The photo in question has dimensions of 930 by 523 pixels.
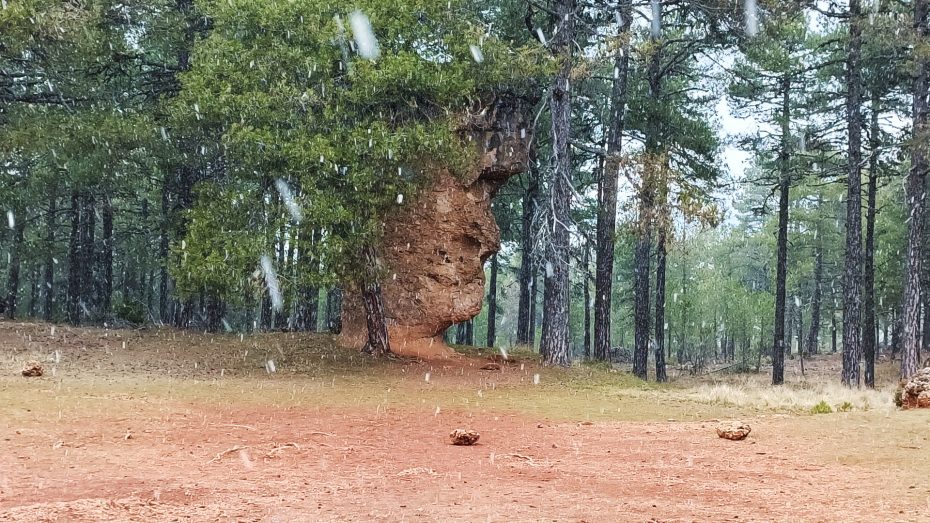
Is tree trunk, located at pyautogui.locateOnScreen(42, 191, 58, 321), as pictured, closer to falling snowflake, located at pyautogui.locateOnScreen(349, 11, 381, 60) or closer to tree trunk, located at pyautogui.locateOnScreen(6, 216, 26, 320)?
tree trunk, located at pyautogui.locateOnScreen(6, 216, 26, 320)

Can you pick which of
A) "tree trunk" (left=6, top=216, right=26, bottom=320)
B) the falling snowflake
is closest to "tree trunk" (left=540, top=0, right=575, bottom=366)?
the falling snowflake

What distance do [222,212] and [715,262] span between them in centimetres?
6132

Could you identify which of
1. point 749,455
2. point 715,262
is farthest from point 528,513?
point 715,262

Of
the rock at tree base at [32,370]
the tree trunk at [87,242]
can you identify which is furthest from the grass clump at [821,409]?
the tree trunk at [87,242]

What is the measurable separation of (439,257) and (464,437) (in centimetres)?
1195

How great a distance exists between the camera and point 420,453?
7469mm

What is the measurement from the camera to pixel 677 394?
1540cm

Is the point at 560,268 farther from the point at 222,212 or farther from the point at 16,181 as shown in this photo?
the point at 16,181

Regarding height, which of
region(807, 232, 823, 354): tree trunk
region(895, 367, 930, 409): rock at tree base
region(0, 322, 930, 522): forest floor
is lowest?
region(0, 322, 930, 522): forest floor

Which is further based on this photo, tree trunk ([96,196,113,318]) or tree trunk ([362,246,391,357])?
tree trunk ([96,196,113,318])

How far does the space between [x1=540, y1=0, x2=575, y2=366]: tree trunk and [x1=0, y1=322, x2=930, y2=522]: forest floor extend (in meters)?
4.14

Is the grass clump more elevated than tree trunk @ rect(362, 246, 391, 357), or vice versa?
tree trunk @ rect(362, 246, 391, 357)

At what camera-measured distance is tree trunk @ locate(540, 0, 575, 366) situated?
18.1 m

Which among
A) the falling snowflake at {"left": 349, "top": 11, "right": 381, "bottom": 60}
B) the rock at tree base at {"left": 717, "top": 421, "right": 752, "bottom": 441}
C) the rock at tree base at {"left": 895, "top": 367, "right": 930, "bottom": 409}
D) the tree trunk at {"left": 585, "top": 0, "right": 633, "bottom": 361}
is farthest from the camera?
the tree trunk at {"left": 585, "top": 0, "right": 633, "bottom": 361}
